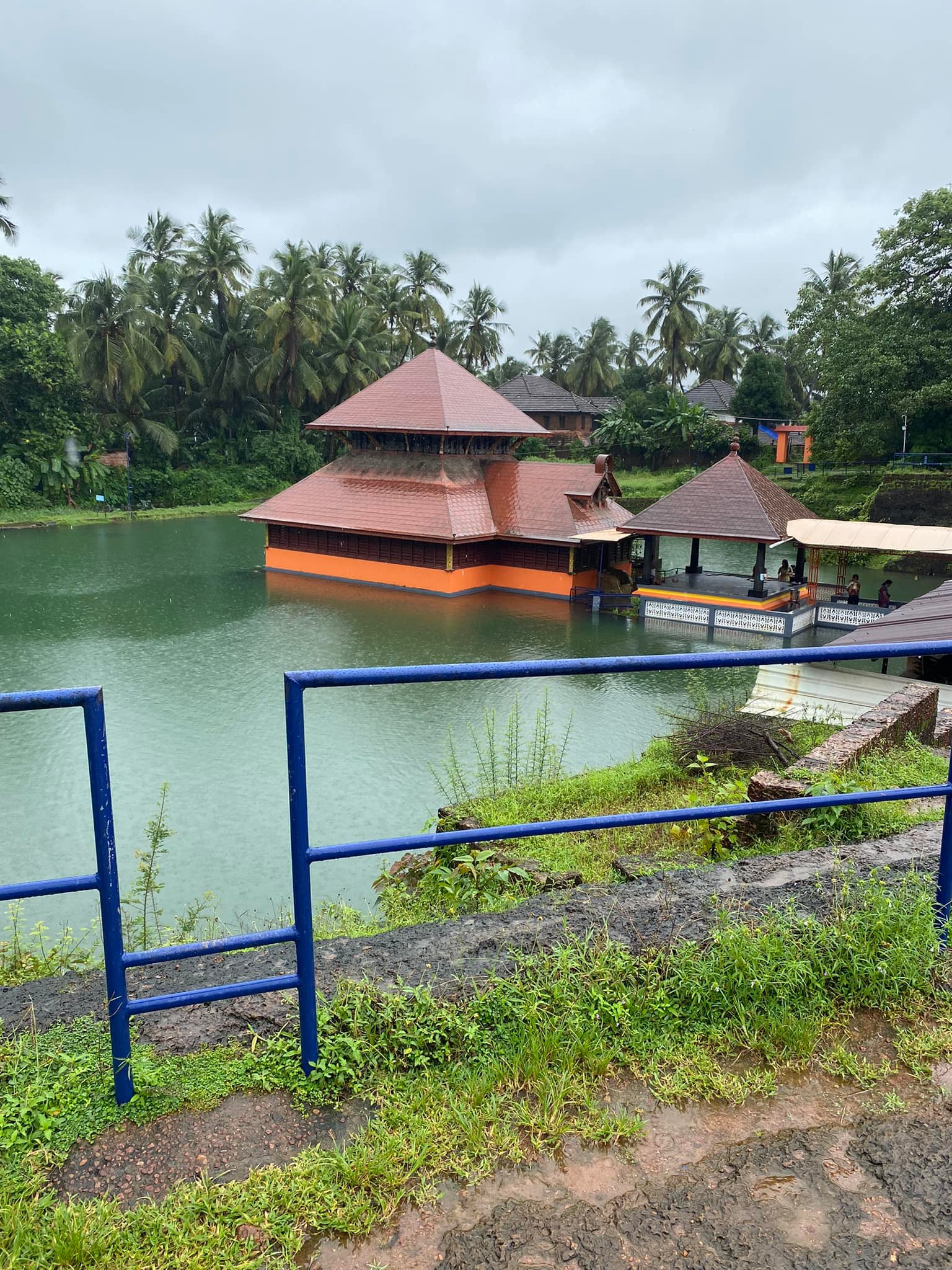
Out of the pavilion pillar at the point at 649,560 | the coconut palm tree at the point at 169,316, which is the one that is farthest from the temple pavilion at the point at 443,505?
the coconut palm tree at the point at 169,316

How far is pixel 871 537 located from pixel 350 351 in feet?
93.7

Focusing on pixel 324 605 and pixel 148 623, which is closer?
pixel 148 623

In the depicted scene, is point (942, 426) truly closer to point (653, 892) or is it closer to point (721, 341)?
point (721, 341)

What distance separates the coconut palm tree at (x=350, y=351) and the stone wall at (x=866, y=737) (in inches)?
1402

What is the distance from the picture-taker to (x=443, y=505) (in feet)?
67.7

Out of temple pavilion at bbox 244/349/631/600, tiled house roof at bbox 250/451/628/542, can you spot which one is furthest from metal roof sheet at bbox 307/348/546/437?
tiled house roof at bbox 250/451/628/542

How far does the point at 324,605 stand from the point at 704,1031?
17.3 metres

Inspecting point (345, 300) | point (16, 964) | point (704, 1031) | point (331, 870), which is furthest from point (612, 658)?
point (345, 300)

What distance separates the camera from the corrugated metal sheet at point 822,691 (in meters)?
10.1

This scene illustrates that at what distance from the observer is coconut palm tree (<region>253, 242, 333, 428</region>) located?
37688mm

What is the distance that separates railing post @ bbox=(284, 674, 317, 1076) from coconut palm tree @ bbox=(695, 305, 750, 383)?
171ft

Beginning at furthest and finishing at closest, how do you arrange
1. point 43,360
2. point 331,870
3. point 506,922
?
point 43,360, point 331,870, point 506,922

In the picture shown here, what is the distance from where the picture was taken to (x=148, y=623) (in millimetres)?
16984

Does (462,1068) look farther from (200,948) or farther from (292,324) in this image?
(292,324)
